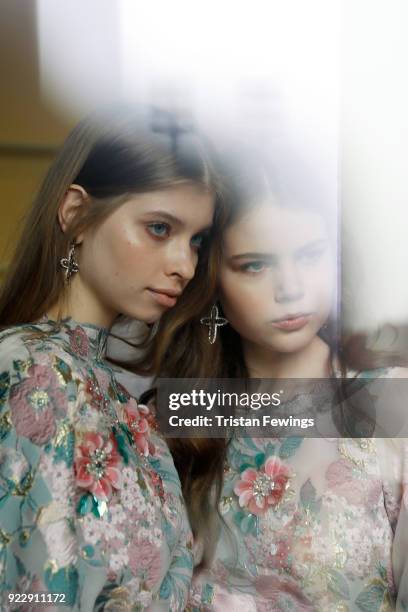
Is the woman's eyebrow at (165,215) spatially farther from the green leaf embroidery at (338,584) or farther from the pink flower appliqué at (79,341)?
the green leaf embroidery at (338,584)

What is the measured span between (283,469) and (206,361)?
0.17 m

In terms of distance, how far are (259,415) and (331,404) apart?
96 millimetres

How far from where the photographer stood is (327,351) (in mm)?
1064

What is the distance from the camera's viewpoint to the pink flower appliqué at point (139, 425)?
3.38 ft

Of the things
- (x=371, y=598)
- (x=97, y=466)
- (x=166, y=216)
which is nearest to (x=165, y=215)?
(x=166, y=216)

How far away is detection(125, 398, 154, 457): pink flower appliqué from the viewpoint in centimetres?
103

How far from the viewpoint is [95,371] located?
1.01 metres

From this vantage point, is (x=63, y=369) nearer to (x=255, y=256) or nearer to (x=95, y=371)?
(x=95, y=371)

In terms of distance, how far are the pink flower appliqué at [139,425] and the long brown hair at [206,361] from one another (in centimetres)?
3

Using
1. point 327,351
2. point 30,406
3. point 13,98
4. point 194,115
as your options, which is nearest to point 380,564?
point 327,351

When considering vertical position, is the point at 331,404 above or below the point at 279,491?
above

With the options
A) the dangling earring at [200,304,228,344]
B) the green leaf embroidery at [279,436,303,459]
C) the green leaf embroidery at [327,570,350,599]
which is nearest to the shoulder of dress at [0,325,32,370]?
the dangling earring at [200,304,228,344]

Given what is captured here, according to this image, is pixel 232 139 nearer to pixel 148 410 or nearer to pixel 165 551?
pixel 148 410

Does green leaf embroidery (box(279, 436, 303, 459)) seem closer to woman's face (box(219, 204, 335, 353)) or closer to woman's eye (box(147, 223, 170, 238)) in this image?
woman's face (box(219, 204, 335, 353))
